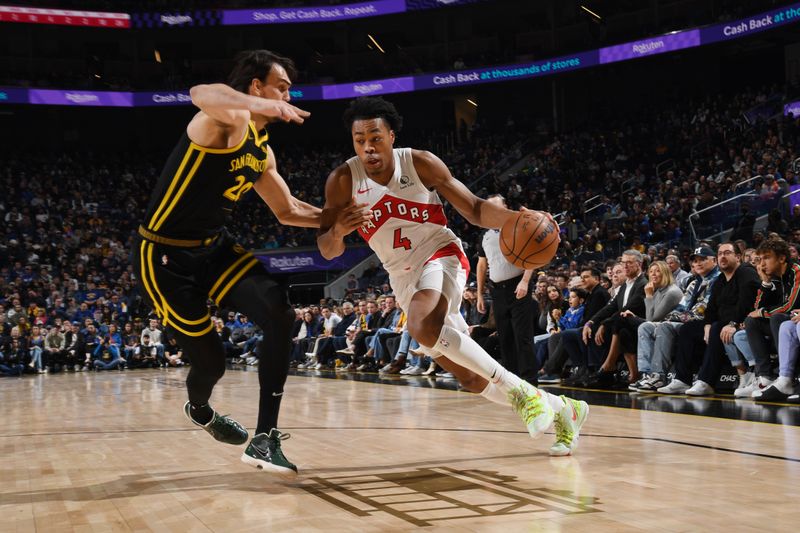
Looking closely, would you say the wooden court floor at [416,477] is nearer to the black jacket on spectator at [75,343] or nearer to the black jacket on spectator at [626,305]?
the black jacket on spectator at [626,305]

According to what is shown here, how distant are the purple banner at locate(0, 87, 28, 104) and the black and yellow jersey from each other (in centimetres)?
2723

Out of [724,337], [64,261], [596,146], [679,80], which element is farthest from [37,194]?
[724,337]

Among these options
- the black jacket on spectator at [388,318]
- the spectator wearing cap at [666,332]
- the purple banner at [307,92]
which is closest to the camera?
the spectator wearing cap at [666,332]

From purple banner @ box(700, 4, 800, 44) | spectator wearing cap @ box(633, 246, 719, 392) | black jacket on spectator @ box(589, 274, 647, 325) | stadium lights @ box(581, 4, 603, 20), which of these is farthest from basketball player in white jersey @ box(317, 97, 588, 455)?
stadium lights @ box(581, 4, 603, 20)

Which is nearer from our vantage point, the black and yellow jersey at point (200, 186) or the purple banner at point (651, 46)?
the black and yellow jersey at point (200, 186)

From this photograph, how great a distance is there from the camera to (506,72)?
94.2 feet

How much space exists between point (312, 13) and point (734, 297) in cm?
2502

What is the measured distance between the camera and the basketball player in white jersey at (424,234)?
436 cm

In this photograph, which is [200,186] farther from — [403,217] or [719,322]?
[719,322]

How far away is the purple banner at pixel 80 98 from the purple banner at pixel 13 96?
186mm

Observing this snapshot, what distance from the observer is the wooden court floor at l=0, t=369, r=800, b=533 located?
3021mm

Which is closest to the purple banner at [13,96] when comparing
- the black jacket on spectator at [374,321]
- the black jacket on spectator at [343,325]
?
the black jacket on spectator at [343,325]

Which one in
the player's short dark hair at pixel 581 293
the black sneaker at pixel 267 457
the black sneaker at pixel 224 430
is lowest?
the black sneaker at pixel 267 457

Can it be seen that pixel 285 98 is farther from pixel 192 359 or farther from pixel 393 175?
pixel 192 359
